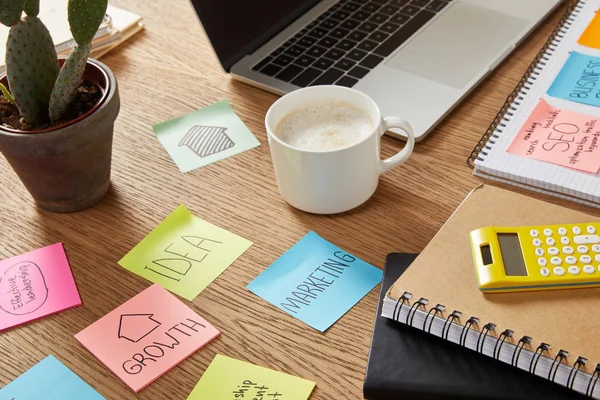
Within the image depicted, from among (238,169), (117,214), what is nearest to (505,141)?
(238,169)

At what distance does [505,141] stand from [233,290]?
383 mm

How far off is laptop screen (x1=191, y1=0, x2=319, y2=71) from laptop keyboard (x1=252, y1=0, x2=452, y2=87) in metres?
0.04

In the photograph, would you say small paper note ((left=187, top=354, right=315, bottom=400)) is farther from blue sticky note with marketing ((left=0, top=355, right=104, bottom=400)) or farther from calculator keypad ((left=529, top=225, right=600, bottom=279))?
calculator keypad ((left=529, top=225, right=600, bottom=279))

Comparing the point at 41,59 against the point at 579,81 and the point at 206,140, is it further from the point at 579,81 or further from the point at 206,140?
the point at 579,81

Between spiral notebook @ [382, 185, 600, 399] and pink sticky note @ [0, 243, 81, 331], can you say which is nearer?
spiral notebook @ [382, 185, 600, 399]

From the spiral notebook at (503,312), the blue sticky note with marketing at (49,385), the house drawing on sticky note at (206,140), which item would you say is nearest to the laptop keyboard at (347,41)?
the house drawing on sticky note at (206,140)

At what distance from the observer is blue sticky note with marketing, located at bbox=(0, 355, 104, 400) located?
646 mm

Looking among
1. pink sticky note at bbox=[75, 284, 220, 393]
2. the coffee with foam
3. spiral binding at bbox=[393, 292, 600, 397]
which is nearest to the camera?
spiral binding at bbox=[393, 292, 600, 397]

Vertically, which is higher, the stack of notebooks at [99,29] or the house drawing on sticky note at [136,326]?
the stack of notebooks at [99,29]

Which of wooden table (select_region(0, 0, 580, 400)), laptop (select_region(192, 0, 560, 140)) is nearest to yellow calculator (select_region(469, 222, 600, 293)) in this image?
wooden table (select_region(0, 0, 580, 400))

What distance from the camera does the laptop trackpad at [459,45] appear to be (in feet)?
3.10

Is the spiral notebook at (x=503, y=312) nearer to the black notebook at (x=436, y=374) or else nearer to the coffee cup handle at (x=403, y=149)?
the black notebook at (x=436, y=374)

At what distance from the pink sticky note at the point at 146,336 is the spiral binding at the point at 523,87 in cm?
39

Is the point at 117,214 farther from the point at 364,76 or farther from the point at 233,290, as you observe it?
the point at 364,76
